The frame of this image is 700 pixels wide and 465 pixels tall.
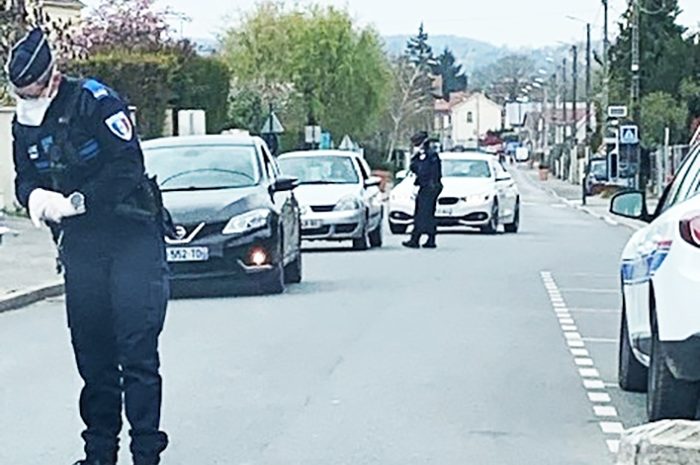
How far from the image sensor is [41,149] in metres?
7.54

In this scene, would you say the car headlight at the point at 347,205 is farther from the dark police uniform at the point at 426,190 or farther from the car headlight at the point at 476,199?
the car headlight at the point at 476,199

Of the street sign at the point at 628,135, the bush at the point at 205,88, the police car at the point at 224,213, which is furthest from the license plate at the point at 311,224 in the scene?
the street sign at the point at 628,135

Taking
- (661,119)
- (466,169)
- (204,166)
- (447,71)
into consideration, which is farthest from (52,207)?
(447,71)

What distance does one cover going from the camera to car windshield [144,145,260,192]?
59.8ft

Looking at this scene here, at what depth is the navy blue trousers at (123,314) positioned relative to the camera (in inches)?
293

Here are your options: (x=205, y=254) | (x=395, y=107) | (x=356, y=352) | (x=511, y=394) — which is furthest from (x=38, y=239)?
(x=395, y=107)

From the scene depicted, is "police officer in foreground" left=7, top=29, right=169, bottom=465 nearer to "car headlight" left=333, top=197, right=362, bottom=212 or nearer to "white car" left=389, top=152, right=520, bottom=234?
"car headlight" left=333, top=197, right=362, bottom=212

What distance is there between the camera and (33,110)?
7.50m

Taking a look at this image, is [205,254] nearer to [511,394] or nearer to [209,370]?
[209,370]

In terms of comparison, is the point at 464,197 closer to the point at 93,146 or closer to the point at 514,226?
the point at 514,226

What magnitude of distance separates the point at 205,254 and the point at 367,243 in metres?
9.64

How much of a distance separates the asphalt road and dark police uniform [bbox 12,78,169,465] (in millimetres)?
1370

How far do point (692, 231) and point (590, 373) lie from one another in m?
3.95

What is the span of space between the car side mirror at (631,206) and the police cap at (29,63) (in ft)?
16.4
